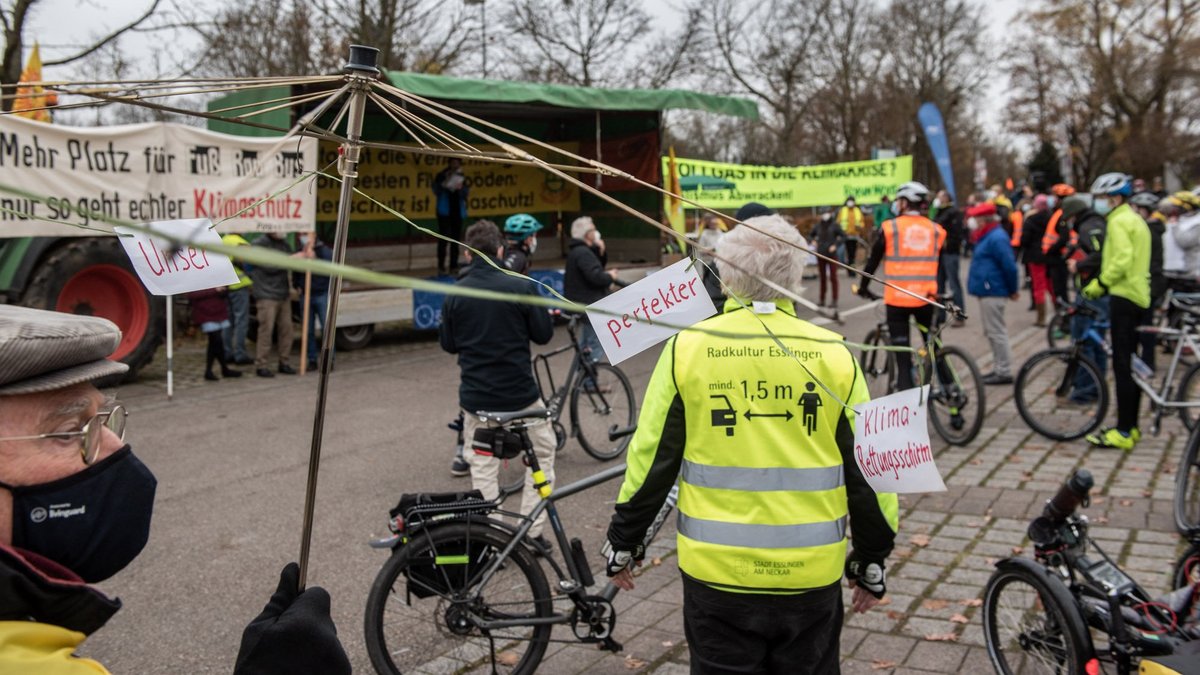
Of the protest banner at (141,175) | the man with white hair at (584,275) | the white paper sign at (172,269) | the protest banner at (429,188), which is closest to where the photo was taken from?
the white paper sign at (172,269)

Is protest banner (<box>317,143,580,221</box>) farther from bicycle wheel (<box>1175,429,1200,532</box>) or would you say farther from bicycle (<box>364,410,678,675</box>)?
bicycle (<box>364,410,678,675</box>)

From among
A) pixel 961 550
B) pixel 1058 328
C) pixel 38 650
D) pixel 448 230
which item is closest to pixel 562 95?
pixel 448 230

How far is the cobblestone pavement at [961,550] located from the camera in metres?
4.11

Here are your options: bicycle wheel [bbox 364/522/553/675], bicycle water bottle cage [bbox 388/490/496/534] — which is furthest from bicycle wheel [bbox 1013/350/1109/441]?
bicycle water bottle cage [bbox 388/490/496/534]

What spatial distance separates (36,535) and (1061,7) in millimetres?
53342

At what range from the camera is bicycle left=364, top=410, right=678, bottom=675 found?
146 inches

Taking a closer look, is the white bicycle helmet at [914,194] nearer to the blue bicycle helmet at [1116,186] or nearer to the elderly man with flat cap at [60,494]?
the blue bicycle helmet at [1116,186]

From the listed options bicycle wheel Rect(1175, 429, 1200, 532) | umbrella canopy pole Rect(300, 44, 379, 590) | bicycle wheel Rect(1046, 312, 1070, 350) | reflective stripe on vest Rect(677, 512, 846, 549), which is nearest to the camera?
umbrella canopy pole Rect(300, 44, 379, 590)

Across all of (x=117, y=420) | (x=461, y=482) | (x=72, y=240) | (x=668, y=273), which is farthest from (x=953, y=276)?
(x=117, y=420)

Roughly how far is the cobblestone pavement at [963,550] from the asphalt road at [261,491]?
847 millimetres

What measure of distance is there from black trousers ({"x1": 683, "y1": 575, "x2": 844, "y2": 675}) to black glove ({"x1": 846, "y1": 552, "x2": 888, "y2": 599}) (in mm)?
195

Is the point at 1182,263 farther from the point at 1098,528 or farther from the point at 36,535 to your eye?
the point at 36,535

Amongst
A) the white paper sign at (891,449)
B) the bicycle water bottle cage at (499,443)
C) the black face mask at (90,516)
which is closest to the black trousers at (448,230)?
the bicycle water bottle cage at (499,443)

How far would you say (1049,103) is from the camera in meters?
47.6
